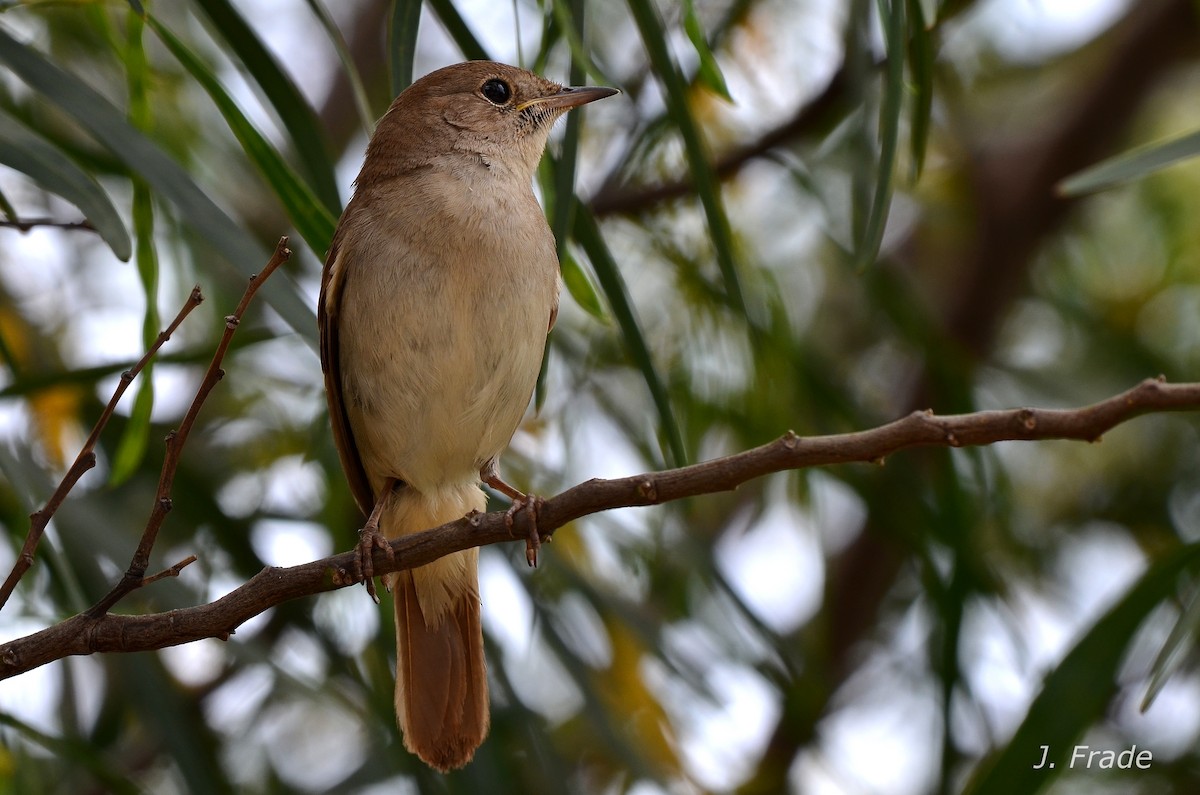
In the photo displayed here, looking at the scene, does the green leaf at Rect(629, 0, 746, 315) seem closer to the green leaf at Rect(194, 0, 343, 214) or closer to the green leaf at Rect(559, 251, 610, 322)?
the green leaf at Rect(559, 251, 610, 322)

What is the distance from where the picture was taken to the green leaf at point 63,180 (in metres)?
2.43

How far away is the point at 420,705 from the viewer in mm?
3189

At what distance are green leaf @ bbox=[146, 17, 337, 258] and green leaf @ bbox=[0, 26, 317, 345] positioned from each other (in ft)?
A: 0.49

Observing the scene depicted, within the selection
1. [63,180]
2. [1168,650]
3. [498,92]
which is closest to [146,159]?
[63,180]

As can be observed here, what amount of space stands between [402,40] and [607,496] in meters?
1.20

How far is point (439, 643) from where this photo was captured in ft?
11.0

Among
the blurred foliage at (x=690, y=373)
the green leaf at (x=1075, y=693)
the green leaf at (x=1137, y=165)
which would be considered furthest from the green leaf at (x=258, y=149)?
the green leaf at (x=1075, y=693)

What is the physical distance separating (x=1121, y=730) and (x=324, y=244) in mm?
3535

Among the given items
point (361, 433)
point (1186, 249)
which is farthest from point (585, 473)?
point (1186, 249)

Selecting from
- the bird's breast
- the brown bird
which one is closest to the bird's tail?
the brown bird

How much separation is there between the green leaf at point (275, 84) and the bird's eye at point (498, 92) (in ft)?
3.09

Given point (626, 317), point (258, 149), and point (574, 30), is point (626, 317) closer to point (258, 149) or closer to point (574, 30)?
point (574, 30)

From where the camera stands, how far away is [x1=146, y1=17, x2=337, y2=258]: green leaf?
2.72 m

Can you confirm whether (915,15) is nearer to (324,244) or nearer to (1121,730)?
Answer: (324,244)
